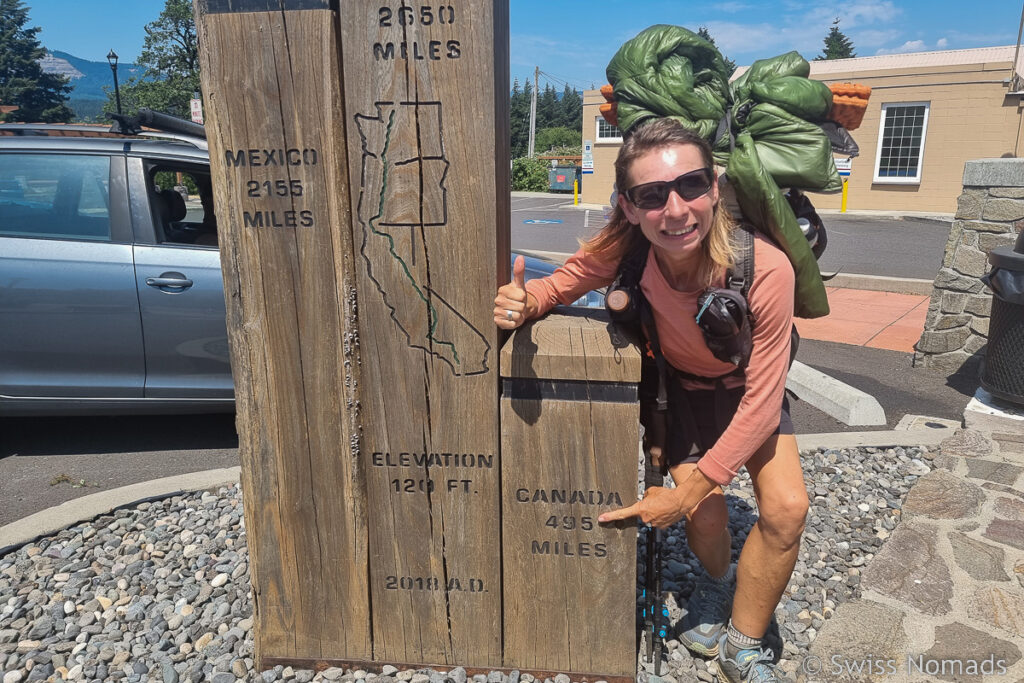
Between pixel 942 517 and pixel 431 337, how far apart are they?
8.92 feet

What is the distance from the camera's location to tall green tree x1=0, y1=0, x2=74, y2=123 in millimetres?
53906

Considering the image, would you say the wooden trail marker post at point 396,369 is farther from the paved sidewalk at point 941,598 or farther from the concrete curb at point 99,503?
the concrete curb at point 99,503

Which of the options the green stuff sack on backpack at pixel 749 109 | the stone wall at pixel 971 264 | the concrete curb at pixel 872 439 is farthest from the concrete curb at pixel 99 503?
the stone wall at pixel 971 264

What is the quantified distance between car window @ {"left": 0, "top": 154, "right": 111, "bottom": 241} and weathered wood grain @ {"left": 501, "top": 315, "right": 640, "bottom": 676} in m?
3.16

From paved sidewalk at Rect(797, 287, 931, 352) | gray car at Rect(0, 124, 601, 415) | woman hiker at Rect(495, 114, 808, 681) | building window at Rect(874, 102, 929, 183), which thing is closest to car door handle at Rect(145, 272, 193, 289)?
gray car at Rect(0, 124, 601, 415)

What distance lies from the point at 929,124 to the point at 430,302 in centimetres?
2411

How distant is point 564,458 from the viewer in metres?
2.15

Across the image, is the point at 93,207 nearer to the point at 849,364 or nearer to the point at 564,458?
the point at 564,458

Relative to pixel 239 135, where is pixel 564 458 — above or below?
below

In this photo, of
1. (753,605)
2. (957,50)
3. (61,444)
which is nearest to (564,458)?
(753,605)

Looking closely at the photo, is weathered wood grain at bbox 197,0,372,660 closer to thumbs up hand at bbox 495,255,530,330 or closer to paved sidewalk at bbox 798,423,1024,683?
thumbs up hand at bbox 495,255,530,330

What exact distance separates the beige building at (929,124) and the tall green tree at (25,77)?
168 feet

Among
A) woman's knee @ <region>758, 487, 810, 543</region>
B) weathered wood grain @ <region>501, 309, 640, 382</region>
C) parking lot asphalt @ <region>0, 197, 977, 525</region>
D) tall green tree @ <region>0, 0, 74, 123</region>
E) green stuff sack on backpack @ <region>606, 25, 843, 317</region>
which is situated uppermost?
tall green tree @ <region>0, 0, 74, 123</region>

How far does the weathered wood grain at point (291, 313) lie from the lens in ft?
6.32
